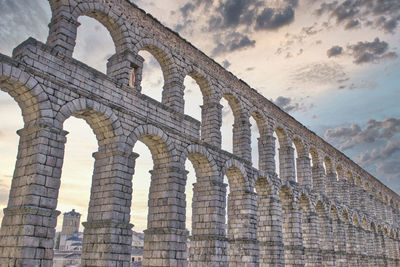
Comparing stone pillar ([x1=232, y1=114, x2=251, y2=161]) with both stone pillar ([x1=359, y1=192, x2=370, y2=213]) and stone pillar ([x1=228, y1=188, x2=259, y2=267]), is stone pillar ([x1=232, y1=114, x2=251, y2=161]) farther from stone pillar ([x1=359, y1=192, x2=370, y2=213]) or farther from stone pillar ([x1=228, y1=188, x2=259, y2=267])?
stone pillar ([x1=359, y1=192, x2=370, y2=213])

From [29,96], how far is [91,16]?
5035 mm

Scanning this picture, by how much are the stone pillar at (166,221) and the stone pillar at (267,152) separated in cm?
838

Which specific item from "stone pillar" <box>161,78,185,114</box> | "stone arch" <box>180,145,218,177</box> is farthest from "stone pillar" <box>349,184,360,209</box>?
"stone pillar" <box>161,78,185,114</box>

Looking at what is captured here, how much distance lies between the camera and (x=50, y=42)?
45.4 feet

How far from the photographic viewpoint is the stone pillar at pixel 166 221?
49.6 ft

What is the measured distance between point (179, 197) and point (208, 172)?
298 centimetres

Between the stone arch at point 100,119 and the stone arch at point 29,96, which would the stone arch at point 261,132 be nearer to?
the stone arch at point 100,119

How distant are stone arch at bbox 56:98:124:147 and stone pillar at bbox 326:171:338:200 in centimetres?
2242

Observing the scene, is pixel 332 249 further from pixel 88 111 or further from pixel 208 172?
pixel 88 111

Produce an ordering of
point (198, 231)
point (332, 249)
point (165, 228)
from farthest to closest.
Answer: point (332, 249)
point (198, 231)
point (165, 228)

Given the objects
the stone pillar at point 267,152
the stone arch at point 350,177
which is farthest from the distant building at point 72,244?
the stone pillar at point 267,152

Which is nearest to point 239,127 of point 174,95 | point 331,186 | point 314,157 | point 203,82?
point 203,82

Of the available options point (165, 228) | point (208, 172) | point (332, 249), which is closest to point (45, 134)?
point (165, 228)

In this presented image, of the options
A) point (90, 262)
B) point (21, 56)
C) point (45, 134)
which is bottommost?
point (90, 262)
